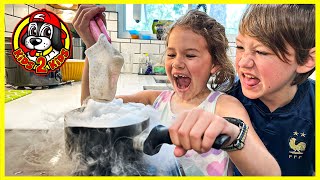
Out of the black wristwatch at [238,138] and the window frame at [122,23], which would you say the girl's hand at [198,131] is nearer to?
the black wristwatch at [238,138]

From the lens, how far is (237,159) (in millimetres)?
309

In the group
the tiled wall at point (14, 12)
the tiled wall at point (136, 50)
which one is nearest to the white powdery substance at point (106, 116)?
the tiled wall at point (14, 12)

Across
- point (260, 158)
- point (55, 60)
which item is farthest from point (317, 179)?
point (55, 60)

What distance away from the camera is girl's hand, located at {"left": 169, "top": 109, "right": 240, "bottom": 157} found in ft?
0.78

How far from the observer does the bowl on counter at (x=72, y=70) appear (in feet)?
2.69

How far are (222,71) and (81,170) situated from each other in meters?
0.43

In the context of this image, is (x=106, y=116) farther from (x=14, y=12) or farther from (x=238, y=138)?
(x=14, y=12)

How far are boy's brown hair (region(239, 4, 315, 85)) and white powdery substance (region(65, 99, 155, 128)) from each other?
0.26 meters

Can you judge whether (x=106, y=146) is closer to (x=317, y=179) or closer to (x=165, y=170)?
(x=165, y=170)

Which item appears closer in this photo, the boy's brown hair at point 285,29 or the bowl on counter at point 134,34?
the boy's brown hair at point 285,29

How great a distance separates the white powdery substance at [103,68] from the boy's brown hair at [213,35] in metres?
0.30

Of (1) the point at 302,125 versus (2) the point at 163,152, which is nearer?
(2) the point at 163,152

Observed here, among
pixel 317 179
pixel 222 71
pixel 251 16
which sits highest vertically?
pixel 251 16

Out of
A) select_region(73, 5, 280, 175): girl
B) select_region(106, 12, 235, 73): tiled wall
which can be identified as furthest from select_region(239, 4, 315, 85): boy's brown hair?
select_region(106, 12, 235, 73): tiled wall
